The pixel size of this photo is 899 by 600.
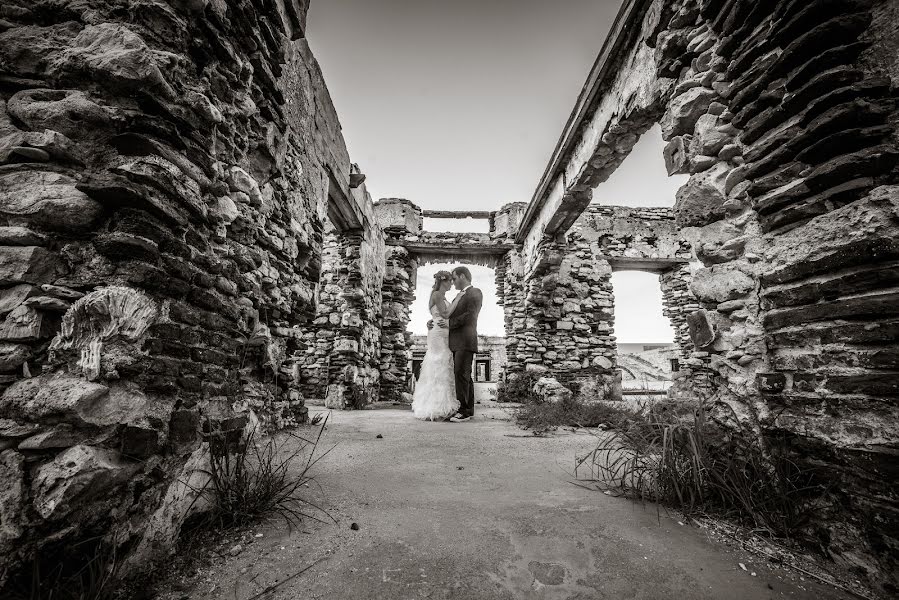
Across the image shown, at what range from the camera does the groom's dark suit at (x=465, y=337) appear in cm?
475

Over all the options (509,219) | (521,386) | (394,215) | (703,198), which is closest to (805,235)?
(703,198)

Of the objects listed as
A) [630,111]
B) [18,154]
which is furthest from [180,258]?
[630,111]

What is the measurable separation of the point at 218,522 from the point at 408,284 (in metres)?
7.22

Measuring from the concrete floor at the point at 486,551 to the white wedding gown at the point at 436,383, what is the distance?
2.66 meters

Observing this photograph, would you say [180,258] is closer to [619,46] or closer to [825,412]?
[825,412]

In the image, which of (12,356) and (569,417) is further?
(569,417)

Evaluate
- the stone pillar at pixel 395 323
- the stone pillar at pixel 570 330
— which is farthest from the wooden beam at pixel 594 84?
the stone pillar at pixel 395 323

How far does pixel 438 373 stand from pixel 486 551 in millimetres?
3750

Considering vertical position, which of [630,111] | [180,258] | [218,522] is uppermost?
[630,111]

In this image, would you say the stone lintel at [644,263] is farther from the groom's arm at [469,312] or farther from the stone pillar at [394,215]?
the stone pillar at [394,215]

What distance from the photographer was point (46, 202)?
1.13 m

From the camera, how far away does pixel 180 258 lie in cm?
144

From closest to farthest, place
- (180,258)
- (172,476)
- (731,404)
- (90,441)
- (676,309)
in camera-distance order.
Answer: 1. (90,441)
2. (172,476)
3. (180,258)
4. (731,404)
5. (676,309)

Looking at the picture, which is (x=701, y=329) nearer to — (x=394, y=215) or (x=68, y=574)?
(x=68, y=574)
